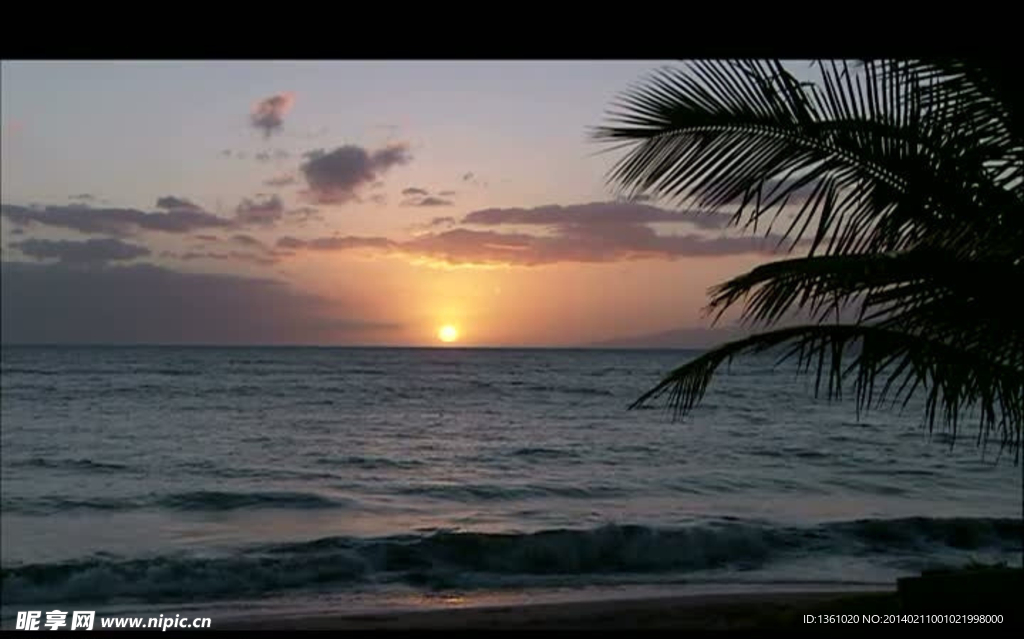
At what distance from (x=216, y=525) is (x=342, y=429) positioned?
12.7 m

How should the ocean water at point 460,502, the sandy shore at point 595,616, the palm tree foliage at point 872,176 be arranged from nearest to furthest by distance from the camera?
the palm tree foliage at point 872,176 → the sandy shore at point 595,616 → the ocean water at point 460,502

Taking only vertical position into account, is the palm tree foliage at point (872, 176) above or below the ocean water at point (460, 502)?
above

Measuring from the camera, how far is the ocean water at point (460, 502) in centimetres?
909

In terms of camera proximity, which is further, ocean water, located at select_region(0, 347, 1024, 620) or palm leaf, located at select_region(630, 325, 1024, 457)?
ocean water, located at select_region(0, 347, 1024, 620)

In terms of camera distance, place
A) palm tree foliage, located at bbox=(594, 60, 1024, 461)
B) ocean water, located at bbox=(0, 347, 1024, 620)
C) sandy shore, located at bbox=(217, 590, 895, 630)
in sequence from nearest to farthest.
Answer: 1. palm tree foliage, located at bbox=(594, 60, 1024, 461)
2. sandy shore, located at bbox=(217, 590, 895, 630)
3. ocean water, located at bbox=(0, 347, 1024, 620)

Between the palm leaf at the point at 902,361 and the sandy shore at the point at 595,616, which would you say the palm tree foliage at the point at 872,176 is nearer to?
the palm leaf at the point at 902,361

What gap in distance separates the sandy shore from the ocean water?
792 millimetres

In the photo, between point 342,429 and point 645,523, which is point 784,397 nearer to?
point 342,429

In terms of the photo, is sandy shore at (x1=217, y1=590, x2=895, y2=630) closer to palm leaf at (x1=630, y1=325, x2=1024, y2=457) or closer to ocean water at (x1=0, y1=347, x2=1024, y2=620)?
ocean water at (x1=0, y1=347, x2=1024, y2=620)

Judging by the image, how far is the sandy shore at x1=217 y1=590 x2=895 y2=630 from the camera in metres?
6.76

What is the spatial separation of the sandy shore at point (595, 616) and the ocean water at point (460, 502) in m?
0.79

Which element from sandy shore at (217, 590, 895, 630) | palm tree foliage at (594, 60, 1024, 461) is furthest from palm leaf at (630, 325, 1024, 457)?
sandy shore at (217, 590, 895, 630)

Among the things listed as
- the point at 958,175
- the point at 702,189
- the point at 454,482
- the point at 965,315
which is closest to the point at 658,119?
the point at 702,189

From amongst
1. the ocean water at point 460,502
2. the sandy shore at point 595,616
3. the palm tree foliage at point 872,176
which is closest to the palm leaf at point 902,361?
the palm tree foliage at point 872,176
